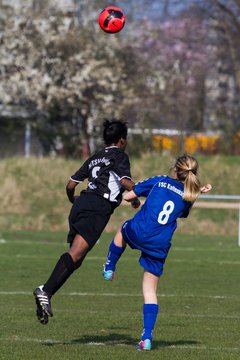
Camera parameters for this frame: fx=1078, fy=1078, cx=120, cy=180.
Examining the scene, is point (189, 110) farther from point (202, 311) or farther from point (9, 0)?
point (202, 311)

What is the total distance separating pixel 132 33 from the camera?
41281 mm

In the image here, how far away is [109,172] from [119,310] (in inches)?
118

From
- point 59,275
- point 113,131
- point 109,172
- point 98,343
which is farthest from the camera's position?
point 113,131

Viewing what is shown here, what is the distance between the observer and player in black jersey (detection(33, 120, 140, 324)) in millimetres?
9477

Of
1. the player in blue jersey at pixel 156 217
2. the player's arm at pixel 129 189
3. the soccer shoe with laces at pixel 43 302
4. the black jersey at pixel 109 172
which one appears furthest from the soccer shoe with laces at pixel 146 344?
the black jersey at pixel 109 172

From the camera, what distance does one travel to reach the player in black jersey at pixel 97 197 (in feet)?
31.1

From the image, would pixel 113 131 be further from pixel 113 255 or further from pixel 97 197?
pixel 113 255

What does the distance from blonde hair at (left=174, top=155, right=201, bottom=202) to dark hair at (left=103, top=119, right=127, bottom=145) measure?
81 cm

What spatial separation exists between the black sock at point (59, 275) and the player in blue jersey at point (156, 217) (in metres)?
0.59

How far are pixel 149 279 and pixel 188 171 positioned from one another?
0.99m

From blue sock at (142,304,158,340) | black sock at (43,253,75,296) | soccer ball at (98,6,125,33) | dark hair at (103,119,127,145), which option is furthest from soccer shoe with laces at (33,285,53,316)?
soccer ball at (98,6,125,33)

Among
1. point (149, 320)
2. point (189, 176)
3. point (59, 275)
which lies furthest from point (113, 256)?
point (189, 176)

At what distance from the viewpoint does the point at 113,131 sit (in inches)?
384

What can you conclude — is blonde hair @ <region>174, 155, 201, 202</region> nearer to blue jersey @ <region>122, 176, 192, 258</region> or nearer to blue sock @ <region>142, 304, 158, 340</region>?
blue jersey @ <region>122, 176, 192, 258</region>
